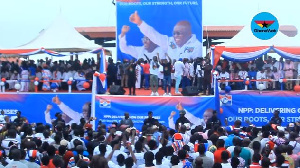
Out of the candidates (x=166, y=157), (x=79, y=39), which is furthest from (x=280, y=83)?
(x=166, y=157)

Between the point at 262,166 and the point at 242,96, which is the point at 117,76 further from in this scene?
the point at 262,166

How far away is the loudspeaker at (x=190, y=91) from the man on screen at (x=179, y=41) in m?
4.51

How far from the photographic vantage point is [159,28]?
25172mm

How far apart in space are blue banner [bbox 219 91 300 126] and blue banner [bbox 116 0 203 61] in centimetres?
505

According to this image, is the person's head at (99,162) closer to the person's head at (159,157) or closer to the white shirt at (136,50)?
the person's head at (159,157)

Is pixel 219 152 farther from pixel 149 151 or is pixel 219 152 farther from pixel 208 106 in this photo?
pixel 208 106

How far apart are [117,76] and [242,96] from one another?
5669mm

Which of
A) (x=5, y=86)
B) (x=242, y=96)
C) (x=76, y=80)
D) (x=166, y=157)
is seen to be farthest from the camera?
(x=5, y=86)

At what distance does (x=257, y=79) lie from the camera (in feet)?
70.9

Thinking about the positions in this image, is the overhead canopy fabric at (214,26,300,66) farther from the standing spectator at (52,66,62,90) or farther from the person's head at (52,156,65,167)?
the person's head at (52,156,65,167)

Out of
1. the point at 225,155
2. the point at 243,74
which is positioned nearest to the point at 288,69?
the point at 243,74

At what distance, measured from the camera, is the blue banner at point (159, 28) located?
81.8 ft

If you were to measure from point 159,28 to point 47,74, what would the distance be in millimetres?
5193

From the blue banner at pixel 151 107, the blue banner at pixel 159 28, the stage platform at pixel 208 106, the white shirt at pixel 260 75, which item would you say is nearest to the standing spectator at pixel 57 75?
the blue banner at pixel 159 28
